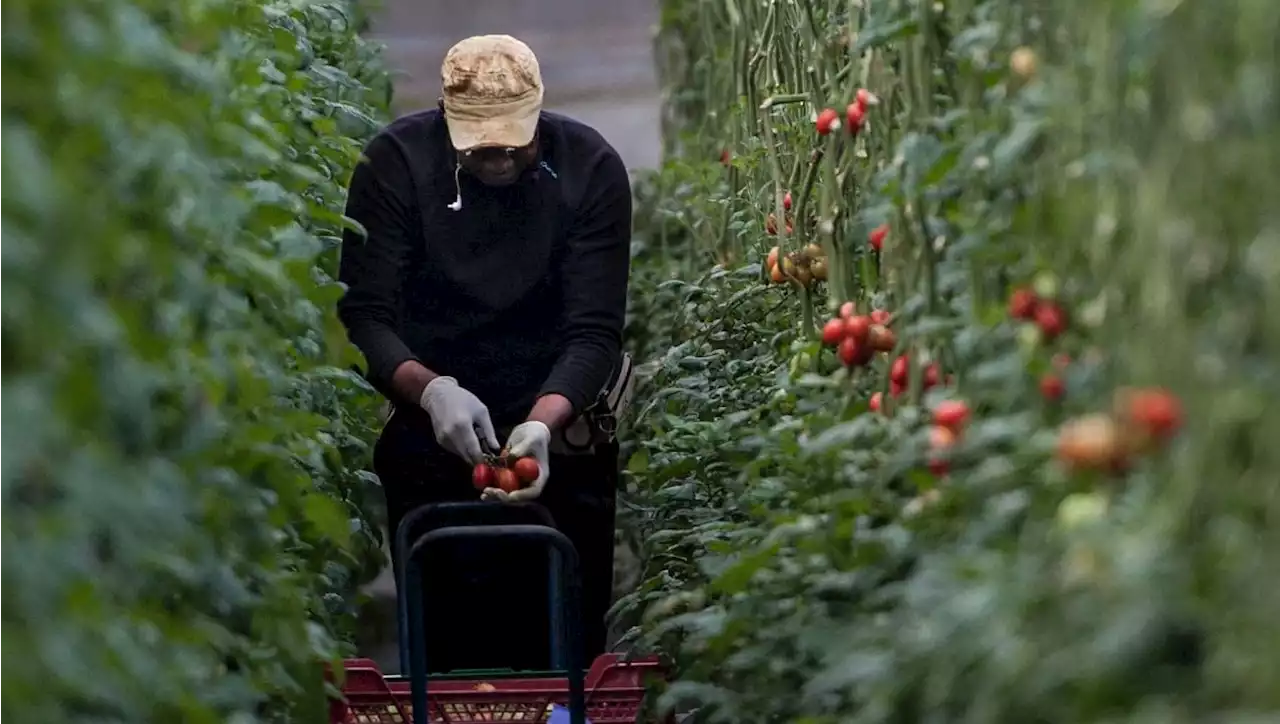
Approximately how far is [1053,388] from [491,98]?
7.91ft

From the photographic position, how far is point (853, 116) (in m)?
3.71

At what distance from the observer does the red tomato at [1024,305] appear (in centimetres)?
263

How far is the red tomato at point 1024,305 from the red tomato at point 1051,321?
3 centimetres

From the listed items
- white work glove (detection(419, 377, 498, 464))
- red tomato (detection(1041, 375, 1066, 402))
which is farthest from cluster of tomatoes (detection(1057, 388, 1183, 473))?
white work glove (detection(419, 377, 498, 464))

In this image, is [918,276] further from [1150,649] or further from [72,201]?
[72,201]

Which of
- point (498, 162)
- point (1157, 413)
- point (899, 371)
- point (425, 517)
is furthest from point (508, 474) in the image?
point (1157, 413)

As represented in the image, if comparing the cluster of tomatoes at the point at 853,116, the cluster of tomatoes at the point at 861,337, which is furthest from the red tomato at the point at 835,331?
the cluster of tomatoes at the point at 853,116

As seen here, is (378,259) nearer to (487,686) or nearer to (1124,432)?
(487,686)

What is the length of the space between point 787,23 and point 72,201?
10.7 feet

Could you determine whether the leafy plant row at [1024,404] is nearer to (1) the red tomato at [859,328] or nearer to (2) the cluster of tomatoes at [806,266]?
(1) the red tomato at [859,328]

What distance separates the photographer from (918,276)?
3.33 m

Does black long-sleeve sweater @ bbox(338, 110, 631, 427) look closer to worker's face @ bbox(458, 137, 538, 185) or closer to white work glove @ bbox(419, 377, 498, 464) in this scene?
worker's face @ bbox(458, 137, 538, 185)

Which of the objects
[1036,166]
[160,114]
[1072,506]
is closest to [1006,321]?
[1036,166]

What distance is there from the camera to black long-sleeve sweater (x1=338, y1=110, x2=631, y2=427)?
4.84 metres
